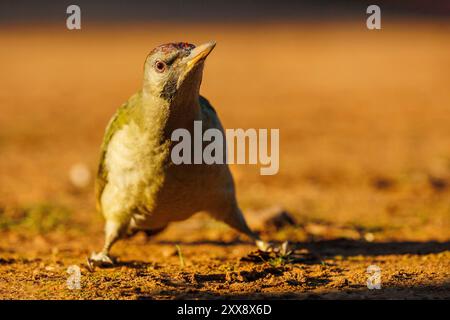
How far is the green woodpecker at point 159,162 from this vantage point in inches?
179

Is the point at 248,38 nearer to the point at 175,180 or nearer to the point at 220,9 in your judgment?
the point at 220,9

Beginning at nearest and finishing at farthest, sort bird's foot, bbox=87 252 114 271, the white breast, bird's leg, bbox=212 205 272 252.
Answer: the white breast < bird's foot, bbox=87 252 114 271 < bird's leg, bbox=212 205 272 252

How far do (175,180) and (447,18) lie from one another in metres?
20.1

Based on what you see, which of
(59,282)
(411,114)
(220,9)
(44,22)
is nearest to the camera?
(59,282)

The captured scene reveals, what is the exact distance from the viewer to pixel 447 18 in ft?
75.7

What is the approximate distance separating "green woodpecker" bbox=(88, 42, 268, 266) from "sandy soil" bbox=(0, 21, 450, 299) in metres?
0.36

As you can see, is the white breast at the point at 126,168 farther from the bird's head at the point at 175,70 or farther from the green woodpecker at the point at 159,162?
the bird's head at the point at 175,70

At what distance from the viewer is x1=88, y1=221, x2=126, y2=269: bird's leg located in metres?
5.15

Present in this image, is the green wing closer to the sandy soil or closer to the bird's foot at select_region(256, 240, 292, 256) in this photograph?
the sandy soil

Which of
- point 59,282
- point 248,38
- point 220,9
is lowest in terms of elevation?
point 59,282

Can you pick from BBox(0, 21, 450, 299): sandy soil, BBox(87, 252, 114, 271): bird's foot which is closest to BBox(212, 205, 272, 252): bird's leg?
BBox(0, 21, 450, 299): sandy soil

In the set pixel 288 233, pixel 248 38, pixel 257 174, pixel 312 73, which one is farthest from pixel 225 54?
pixel 288 233

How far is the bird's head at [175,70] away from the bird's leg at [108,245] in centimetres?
105

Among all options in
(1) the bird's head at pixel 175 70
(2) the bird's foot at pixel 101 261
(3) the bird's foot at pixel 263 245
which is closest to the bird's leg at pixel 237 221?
(3) the bird's foot at pixel 263 245
